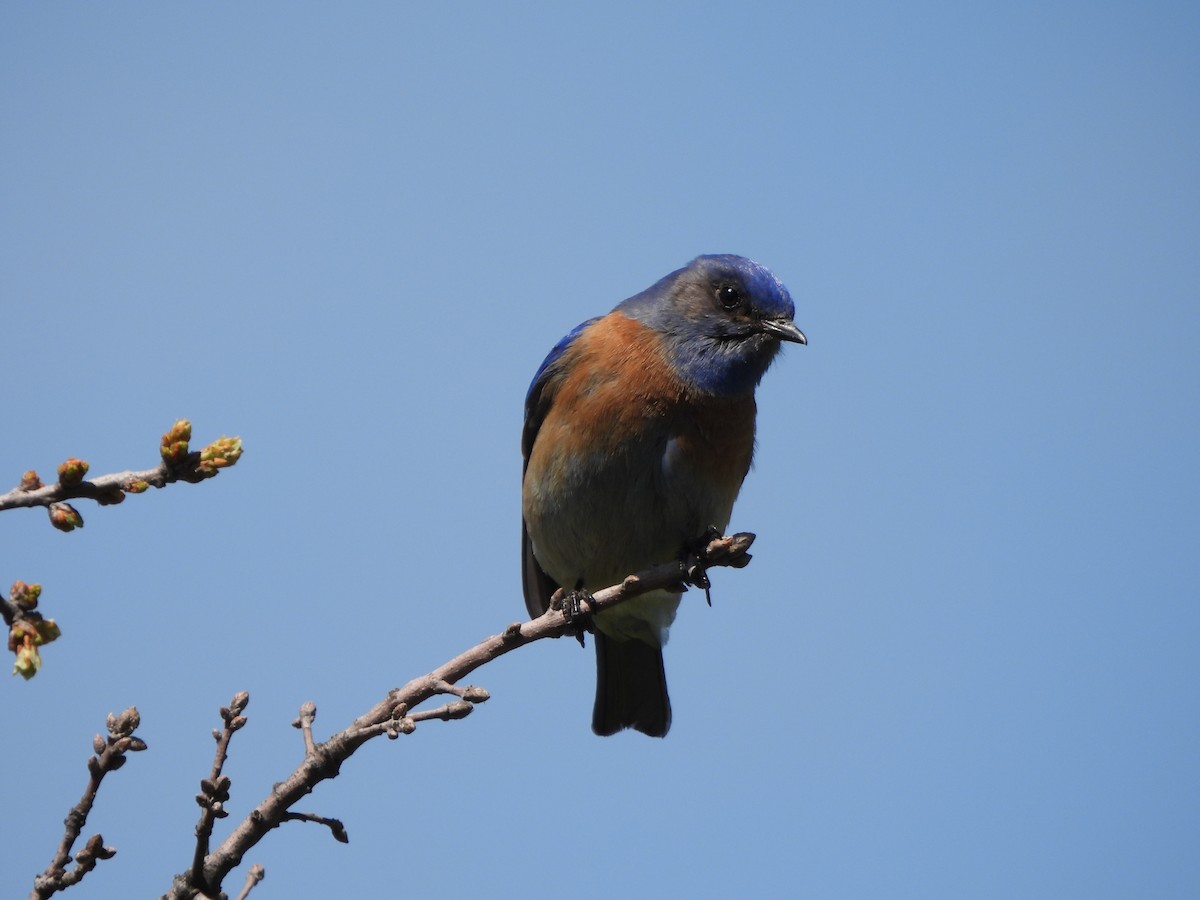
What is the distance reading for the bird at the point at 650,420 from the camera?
23.0 feet

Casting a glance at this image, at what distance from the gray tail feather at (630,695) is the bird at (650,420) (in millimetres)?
755

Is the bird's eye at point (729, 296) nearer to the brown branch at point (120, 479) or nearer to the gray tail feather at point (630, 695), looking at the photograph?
the gray tail feather at point (630, 695)

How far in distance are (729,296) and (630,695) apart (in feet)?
9.66

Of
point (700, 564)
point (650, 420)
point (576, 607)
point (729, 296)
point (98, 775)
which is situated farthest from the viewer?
point (729, 296)

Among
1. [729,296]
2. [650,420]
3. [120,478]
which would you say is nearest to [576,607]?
[650,420]

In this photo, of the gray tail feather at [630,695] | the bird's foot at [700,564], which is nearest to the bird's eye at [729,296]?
the bird's foot at [700,564]

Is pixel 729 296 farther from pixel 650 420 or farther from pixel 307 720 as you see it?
pixel 307 720

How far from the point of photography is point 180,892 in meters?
3.64

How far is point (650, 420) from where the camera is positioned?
277 inches

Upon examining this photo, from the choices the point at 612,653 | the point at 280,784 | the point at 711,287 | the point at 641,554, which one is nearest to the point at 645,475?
the point at 641,554

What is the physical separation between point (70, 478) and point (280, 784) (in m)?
1.44

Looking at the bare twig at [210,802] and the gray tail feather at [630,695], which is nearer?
the bare twig at [210,802]

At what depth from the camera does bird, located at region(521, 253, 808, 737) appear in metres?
7.01

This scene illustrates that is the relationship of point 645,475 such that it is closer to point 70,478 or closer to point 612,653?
point 612,653
